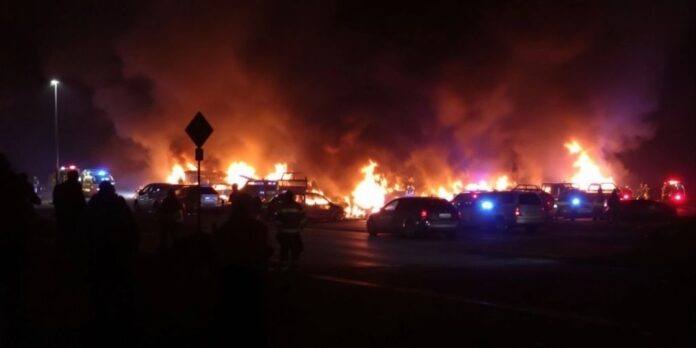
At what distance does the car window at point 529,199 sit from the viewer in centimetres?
2672

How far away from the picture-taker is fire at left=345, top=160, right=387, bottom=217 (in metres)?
39.9

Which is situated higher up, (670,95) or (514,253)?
(670,95)

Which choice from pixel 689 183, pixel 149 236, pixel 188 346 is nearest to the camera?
pixel 188 346

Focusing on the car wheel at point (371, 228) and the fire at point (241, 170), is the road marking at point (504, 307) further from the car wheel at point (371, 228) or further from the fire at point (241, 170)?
the fire at point (241, 170)

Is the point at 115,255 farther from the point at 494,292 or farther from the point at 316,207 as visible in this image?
the point at 316,207

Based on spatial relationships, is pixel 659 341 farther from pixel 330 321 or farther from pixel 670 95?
pixel 670 95

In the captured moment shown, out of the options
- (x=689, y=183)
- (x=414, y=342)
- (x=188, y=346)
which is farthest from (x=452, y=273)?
(x=689, y=183)

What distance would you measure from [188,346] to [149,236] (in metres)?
15.7

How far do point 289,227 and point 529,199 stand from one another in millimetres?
13042

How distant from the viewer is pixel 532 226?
26797mm

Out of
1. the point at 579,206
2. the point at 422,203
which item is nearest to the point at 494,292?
the point at 422,203

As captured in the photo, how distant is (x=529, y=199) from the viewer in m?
26.9

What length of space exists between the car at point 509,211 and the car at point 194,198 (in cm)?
1104

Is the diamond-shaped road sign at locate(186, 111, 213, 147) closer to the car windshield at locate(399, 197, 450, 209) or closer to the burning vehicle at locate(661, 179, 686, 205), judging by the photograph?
the car windshield at locate(399, 197, 450, 209)
